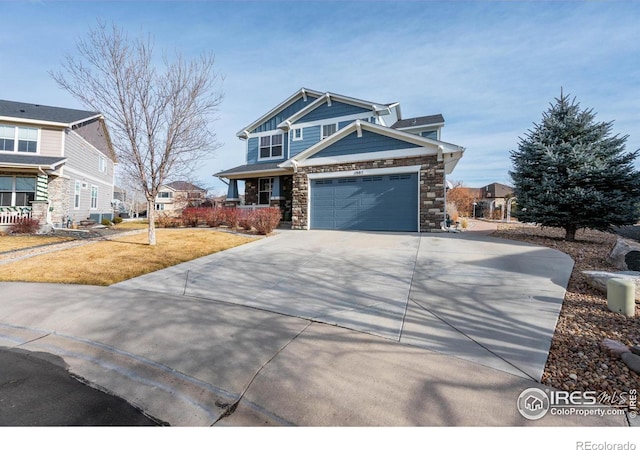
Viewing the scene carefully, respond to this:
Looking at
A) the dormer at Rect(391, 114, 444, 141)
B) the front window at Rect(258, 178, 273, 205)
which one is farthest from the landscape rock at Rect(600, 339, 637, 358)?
the front window at Rect(258, 178, 273, 205)

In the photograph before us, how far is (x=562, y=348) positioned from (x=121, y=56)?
43.4ft

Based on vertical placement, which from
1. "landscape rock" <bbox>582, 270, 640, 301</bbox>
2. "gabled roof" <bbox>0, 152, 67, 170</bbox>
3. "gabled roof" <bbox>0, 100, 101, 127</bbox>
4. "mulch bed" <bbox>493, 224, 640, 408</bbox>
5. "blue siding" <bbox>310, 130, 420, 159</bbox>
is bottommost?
"mulch bed" <bbox>493, 224, 640, 408</bbox>

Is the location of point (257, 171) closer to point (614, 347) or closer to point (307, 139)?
point (307, 139)

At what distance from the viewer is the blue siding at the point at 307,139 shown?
719 inches

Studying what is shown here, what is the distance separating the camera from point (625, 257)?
599 cm

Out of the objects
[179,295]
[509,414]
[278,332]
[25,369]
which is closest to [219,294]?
[179,295]

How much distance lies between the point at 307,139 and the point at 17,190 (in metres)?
17.3

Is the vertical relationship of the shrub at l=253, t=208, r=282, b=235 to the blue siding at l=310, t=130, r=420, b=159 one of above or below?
below

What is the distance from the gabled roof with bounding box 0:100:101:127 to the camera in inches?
665

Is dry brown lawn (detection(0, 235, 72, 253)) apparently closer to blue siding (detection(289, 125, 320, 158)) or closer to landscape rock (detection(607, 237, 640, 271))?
blue siding (detection(289, 125, 320, 158))

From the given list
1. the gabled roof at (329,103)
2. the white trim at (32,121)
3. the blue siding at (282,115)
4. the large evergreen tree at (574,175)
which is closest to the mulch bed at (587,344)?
the large evergreen tree at (574,175)

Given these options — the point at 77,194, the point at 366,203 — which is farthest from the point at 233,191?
the point at 77,194

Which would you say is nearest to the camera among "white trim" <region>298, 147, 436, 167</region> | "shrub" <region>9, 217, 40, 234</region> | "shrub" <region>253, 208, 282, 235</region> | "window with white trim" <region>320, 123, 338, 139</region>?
"white trim" <region>298, 147, 436, 167</region>

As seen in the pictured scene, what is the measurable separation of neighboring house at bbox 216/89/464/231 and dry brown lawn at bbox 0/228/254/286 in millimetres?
4563
